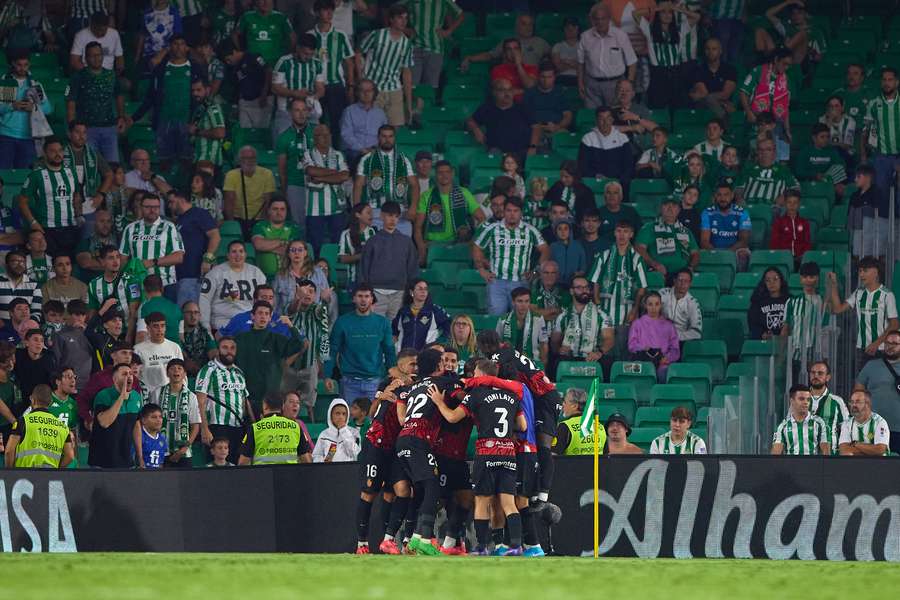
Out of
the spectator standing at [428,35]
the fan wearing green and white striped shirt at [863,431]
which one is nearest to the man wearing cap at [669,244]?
the fan wearing green and white striped shirt at [863,431]

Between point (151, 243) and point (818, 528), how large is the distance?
315 inches

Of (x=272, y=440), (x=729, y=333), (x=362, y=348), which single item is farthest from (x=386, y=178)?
(x=272, y=440)

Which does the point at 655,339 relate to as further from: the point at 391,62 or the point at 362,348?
the point at 391,62

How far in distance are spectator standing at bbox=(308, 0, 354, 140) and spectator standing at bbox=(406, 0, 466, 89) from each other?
53.2 inches

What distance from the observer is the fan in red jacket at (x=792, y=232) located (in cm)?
2055

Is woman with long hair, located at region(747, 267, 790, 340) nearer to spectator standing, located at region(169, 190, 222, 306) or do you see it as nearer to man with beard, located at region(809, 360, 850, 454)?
man with beard, located at region(809, 360, 850, 454)

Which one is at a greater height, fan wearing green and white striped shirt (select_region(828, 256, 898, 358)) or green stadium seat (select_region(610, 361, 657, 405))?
fan wearing green and white striped shirt (select_region(828, 256, 898, 358))

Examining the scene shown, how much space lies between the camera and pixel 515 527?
14.6m

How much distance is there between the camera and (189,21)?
76.3 feet

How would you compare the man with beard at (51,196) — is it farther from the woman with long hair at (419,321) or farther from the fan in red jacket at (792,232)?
the fan in red jacket at (792,232)

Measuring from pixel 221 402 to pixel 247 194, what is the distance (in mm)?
3866

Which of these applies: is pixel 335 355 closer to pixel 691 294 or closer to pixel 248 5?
pixel 691 294

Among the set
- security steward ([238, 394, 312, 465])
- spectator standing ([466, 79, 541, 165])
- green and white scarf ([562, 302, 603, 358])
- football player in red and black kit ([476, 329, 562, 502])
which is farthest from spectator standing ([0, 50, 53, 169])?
football player in red and black kit ([476, 329, 562, 502])

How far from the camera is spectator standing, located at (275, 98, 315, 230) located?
21.1m
